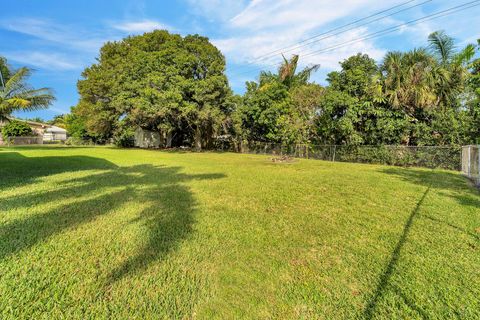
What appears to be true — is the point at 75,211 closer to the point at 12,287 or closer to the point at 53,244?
the point at 53,244

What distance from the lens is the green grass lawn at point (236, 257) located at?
2016 millimetres

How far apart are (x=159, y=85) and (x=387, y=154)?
661 inches

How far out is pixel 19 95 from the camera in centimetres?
1384

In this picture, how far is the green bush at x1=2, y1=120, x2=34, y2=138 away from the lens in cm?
3058

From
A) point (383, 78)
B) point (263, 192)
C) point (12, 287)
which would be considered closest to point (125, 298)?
point (12, 287)

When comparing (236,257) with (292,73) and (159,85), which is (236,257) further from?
(292,73)

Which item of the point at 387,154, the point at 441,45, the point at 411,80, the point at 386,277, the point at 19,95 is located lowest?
the point at 386,277

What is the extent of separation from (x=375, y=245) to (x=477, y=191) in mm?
5729

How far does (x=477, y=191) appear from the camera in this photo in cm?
658

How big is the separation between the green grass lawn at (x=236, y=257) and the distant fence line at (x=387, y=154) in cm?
839

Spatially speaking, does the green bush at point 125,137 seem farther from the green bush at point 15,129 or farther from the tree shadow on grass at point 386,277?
the tree shadow on grass at point 386,277

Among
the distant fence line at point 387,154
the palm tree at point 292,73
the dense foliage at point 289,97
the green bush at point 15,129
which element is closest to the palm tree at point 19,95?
the dense foliage at point 289,97

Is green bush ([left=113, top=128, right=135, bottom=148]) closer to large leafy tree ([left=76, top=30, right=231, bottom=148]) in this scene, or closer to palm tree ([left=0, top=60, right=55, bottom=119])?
large leafy tree ([left=76, top=30, right=231, bottom=148])

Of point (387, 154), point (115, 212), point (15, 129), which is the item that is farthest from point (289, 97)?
point (15, 129)
